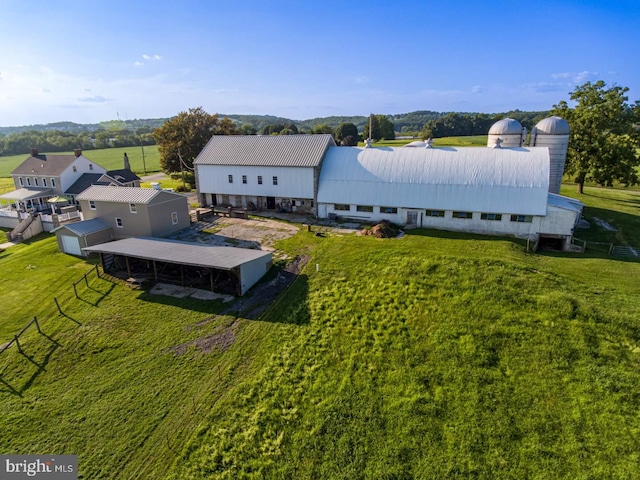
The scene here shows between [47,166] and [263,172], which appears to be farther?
[47,166]

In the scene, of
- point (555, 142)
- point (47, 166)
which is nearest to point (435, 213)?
point (555, 142)

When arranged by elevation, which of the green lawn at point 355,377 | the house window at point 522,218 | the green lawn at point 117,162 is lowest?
the green lawn at point 355,377

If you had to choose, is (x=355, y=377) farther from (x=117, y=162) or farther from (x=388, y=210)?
(x=117, y=162)

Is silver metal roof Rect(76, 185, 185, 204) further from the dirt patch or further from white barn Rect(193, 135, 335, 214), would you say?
the dirt patch

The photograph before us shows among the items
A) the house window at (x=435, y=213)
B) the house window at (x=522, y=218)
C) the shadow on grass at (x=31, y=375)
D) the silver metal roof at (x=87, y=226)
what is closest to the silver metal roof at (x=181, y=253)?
the silver metal roof at (x=87, y=226)

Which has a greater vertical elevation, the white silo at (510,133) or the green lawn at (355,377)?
the white silo at (510,133)

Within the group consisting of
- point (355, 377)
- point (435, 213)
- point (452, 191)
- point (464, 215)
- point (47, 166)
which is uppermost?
point (47, 166)

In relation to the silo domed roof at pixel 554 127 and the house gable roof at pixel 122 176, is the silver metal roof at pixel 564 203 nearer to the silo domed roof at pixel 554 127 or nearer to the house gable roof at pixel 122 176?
the silo domed roof at pixel 554 127
